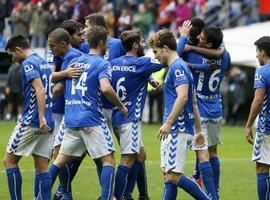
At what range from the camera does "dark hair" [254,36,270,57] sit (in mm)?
11445

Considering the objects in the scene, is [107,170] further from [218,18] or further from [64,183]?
[218,18]

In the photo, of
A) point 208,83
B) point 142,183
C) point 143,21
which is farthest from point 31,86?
point 143,21

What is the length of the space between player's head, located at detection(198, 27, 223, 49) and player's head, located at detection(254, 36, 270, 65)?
1.18m

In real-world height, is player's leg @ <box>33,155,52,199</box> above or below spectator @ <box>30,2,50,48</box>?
below

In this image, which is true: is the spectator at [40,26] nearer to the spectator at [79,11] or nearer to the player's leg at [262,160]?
the spectator at [79,11]

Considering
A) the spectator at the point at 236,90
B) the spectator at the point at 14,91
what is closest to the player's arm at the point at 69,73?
the spectator at the point at 236,90

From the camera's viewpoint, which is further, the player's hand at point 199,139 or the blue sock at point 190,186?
the player's hand at point 199,139

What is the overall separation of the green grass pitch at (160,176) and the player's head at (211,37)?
215 centimetres

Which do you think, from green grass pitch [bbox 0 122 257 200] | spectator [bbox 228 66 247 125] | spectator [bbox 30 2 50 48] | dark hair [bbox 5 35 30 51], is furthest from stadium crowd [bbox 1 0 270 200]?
spectator [bbox 30 2 50 48]

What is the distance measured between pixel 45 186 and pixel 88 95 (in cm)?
122

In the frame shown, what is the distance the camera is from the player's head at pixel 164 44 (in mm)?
10945

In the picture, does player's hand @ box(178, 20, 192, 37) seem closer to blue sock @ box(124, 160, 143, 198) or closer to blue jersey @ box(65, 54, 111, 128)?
blue jersey @ box(65, 54, 111, 128)

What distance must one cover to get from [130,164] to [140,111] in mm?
696

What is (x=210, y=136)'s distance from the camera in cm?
1317
